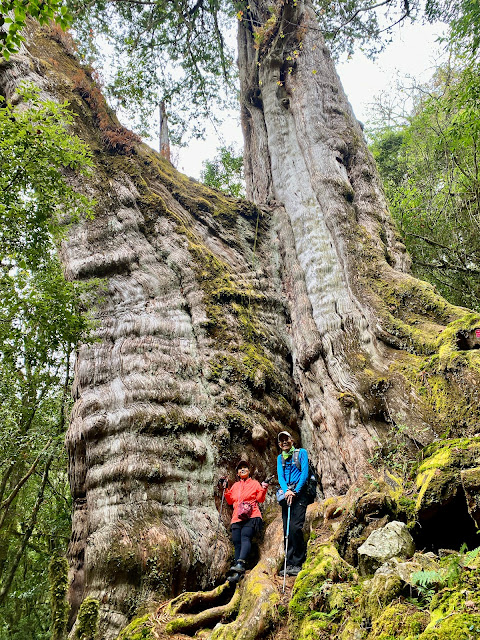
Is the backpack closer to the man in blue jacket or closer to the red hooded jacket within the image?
the man in blue jacket

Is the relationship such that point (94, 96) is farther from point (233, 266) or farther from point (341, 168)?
point (341, 168)

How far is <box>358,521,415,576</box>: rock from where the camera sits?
2.84m

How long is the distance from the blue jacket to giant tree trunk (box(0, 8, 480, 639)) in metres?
0.40

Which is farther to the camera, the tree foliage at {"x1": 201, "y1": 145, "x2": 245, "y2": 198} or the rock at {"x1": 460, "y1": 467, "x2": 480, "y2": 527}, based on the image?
the tree foliage at {"x1": 201, "y1": 145, "x2": 245, "y2": 198}

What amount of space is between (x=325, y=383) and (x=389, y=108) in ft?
39.6

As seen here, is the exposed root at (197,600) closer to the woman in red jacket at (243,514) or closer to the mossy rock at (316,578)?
the woman in red jacket at (243,514)

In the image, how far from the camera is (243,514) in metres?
4.23

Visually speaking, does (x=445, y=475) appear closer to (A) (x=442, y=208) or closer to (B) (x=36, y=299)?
(B) (x=36, y=299)

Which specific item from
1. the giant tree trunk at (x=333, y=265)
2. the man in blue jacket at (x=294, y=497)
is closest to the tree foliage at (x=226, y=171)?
the giant tree trunk at (x=333, y=265)

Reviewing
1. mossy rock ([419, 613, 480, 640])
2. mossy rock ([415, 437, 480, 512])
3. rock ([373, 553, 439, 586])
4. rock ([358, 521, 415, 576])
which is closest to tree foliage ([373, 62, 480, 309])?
mossy rock ([415, 437, 480, 512])

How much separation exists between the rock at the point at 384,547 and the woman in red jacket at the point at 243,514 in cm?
137

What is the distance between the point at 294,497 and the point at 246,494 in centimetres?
52

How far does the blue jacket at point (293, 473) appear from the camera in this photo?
436 cm

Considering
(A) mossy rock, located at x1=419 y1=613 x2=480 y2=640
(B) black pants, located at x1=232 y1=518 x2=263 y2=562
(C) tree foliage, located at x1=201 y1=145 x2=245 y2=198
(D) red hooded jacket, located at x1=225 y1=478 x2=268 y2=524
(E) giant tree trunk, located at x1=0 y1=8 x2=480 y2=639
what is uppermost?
(C) tree foliage, located at x1=201 y1=145 x2=245 y2=198
